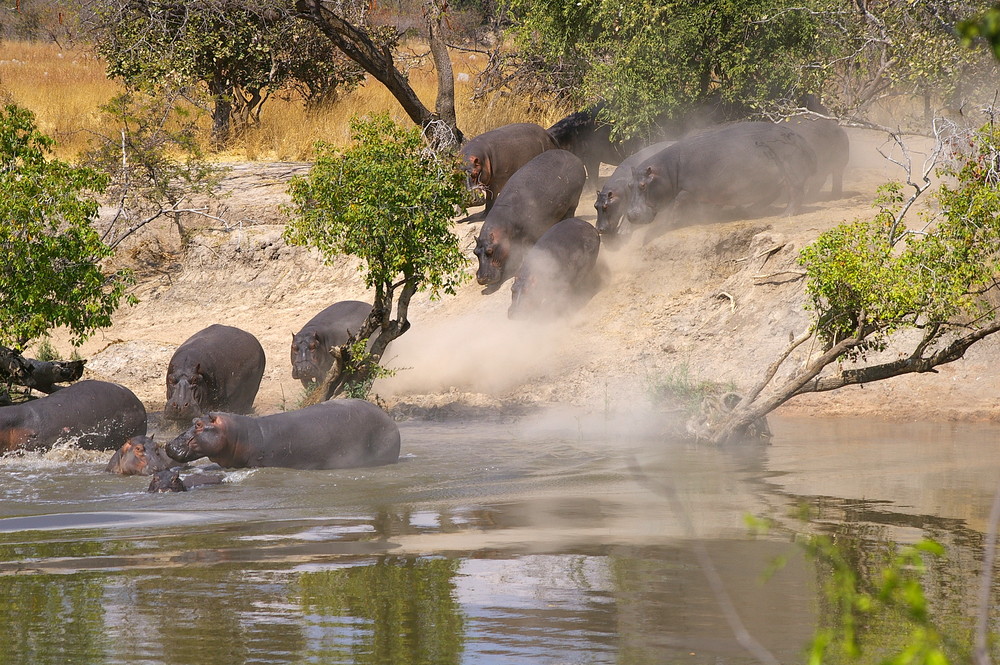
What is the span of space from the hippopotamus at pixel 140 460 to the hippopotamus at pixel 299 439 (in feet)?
0.67

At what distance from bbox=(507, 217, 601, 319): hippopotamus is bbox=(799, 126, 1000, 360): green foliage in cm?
617

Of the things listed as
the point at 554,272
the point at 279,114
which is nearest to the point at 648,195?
the point at 554,272

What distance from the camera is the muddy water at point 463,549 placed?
4789mm

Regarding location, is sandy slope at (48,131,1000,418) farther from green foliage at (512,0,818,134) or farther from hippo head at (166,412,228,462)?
hippo head at (166,412,228,462)

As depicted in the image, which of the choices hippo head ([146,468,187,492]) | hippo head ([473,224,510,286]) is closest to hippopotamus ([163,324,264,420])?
hippo head ([146,468,187,492])

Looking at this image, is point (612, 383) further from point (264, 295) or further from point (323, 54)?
point (323, 54)

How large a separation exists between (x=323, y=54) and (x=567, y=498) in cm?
1811

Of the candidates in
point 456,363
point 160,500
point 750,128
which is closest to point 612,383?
point 456,363

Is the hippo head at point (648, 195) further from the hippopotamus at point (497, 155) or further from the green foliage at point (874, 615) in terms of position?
the green foliage at point (874, 615)

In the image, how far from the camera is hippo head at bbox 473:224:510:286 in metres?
16.6

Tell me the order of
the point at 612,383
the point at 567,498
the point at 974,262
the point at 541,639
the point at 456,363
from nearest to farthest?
the point at 541,639
the point at 567,498
the point at 974,262
the point at 612,383
the point at 456,363

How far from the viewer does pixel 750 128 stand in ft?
54.3

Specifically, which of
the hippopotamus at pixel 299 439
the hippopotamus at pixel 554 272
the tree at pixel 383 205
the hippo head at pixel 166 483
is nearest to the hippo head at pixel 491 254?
the hippopotamus at pixel 554 272

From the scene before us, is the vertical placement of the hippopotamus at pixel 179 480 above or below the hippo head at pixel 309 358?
below
